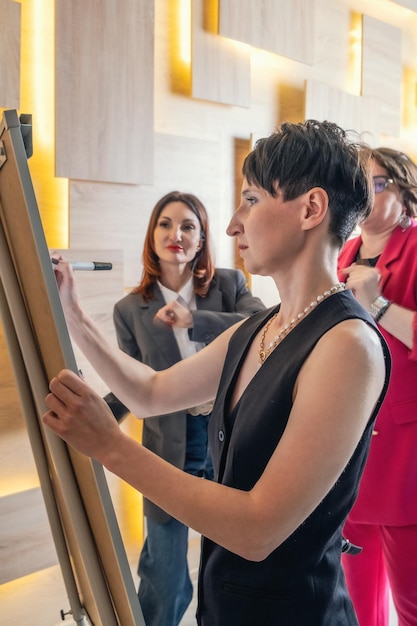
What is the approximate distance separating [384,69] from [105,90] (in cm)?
182

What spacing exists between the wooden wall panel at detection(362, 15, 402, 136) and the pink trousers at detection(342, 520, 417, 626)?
2.35 meters

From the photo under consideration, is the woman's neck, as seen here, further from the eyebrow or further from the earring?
the eyebrow

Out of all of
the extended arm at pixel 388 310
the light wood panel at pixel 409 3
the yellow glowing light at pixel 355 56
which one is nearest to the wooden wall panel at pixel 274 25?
the yellow glowing light at pixel 355 56

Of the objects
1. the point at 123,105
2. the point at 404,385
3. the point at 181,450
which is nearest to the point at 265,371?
the point at 404,385

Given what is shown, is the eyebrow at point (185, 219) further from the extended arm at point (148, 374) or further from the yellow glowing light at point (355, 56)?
the yellow glowing light at point (355, 56)

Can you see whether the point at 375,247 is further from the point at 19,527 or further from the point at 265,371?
the point at 19,527

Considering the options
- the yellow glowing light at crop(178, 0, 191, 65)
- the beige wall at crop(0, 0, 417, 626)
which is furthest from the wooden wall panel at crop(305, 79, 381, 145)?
the yellow glowing light at crop(178, 0, 191, 65)

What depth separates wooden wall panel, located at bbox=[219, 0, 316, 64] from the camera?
283 cm

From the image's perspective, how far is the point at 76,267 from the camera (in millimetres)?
1140

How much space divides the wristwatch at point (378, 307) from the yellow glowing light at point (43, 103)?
1147mm

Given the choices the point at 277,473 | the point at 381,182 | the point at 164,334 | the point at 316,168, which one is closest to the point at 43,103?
the point at 164,334

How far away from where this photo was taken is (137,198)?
2.66 meters

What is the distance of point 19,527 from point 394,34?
3.08m

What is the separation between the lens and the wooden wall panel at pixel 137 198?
2490mm
